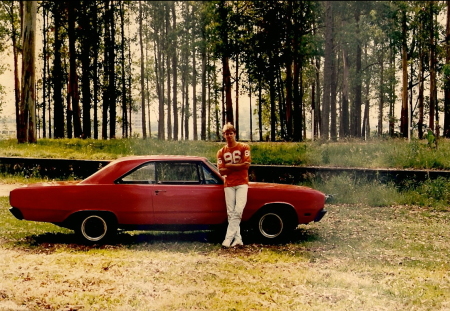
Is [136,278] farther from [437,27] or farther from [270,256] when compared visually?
[437,27]

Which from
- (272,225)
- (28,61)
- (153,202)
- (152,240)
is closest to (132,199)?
(153,202)

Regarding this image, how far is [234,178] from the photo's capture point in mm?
6566

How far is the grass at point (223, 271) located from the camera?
4355mm

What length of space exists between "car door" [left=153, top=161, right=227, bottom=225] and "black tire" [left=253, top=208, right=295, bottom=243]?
0.56 m

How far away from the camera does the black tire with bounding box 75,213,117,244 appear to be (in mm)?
6656

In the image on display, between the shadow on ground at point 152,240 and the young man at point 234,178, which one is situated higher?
the young man at point 234,178

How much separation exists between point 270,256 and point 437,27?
2965 cm

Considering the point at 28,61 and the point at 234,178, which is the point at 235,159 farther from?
the point at 28,61

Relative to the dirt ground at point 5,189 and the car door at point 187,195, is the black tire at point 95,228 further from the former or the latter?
the dirt ground at point 5,189

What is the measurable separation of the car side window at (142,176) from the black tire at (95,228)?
611 millimetres

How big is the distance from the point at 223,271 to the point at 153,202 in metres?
1.84

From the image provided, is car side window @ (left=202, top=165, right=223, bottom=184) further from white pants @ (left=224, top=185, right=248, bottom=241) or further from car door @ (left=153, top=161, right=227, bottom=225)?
white pants @ (left=224, top=185, right=248, bottom=241)

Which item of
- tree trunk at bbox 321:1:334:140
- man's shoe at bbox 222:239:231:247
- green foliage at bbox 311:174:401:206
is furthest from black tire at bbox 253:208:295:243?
tree trunk at bbox 321:1:334:140

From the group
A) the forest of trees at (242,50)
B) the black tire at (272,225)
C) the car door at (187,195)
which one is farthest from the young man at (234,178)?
the forest of trees at (242,50)
